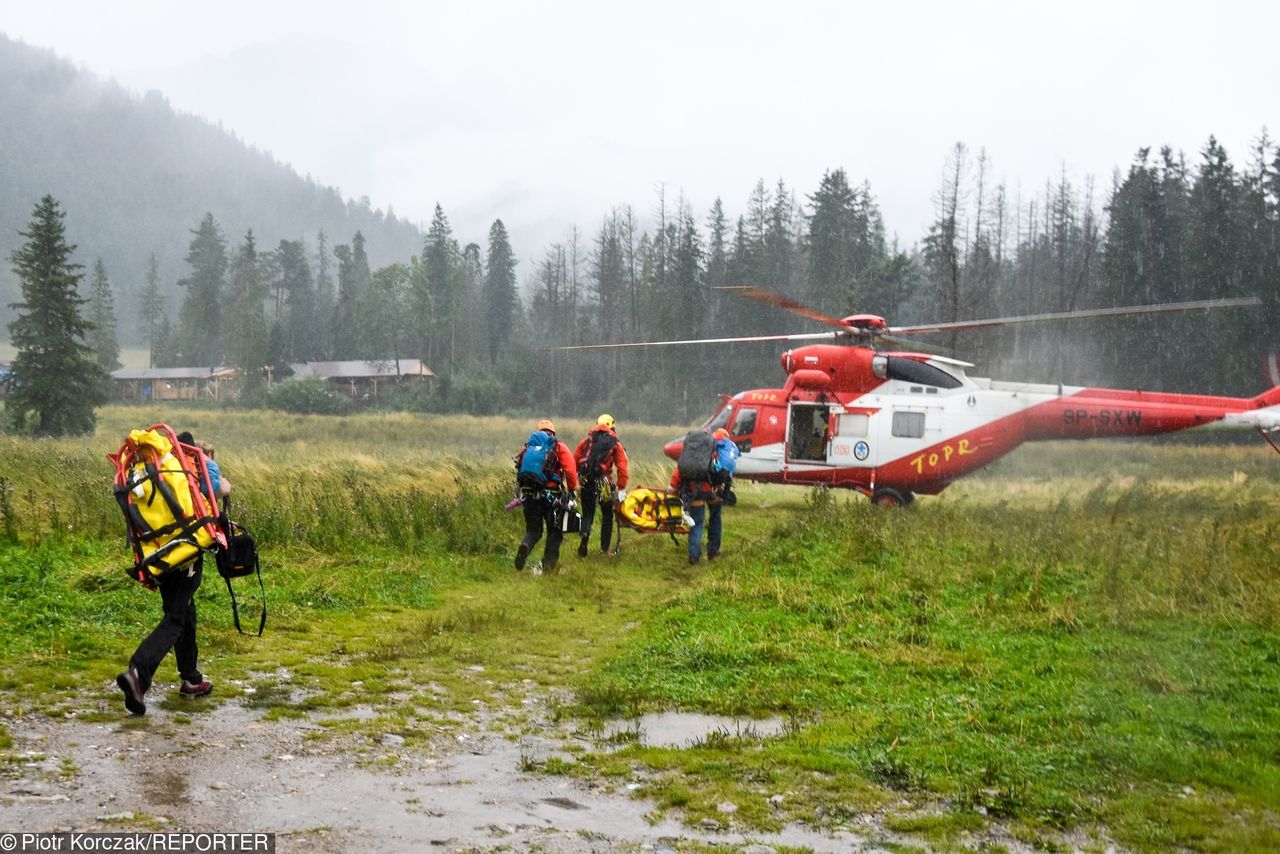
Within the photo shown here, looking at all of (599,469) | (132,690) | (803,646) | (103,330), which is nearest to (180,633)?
(132,690)

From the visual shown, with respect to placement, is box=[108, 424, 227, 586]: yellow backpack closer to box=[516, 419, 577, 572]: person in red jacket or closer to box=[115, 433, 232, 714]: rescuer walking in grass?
box=[115, 433, 232, 714]: rescuer walking in grass

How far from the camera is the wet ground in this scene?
4152mm

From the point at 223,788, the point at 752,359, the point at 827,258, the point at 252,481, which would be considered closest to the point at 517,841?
the point at 223,788

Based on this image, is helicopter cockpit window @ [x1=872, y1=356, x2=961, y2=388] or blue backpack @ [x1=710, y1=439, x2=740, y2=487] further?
helicopter cockpit window @ [x1=872, y1=356, x2=961, y2=388]

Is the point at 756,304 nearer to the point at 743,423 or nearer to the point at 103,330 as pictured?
the point at 743,423

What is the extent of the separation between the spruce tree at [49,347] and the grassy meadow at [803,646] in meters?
23.1

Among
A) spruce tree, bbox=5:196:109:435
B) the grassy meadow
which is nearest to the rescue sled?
the grassy meadow

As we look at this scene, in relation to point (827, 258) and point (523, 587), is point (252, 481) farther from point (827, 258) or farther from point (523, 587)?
point (827, 258)

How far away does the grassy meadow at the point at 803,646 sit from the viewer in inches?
192

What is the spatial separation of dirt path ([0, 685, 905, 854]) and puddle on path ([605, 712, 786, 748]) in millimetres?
526

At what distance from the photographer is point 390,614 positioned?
9.50 metres

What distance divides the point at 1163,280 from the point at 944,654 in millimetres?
46179

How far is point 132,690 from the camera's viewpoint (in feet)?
18.6

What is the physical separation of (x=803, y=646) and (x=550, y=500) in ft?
15.4
